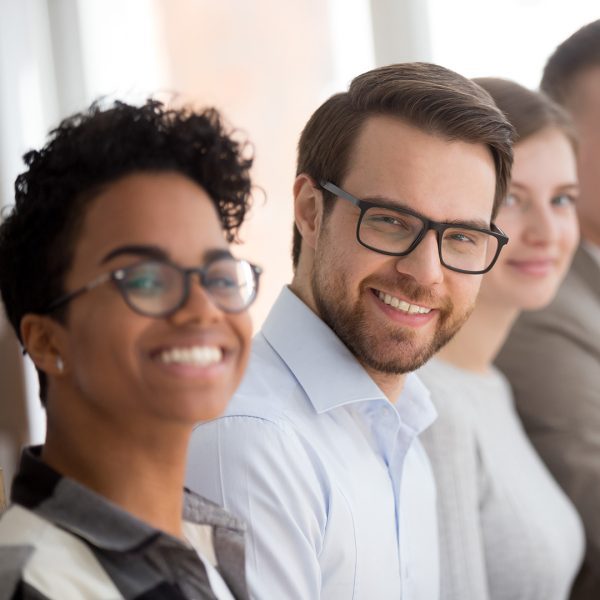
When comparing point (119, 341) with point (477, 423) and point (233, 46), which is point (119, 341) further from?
point (233, 46)

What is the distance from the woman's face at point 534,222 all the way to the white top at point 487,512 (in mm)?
191

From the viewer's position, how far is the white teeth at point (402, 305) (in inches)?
50.7

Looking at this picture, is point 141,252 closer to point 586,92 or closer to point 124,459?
point 124,459

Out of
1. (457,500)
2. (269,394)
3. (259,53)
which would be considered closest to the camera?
(269,394)

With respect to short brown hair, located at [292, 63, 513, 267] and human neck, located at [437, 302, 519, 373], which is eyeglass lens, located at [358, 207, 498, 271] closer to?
short brown hair, located at [292, 63, 513, 267]

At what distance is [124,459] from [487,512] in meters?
1.01

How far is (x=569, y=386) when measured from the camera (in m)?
1.93

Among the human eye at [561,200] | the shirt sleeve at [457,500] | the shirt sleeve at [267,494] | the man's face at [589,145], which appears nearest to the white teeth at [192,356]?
the shirt sleeve at [267,494]

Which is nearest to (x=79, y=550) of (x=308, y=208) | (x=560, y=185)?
(x=308, y=208)

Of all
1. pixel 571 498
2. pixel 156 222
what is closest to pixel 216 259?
pixel 156 222

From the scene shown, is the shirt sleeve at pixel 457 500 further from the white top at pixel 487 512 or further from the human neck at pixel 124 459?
the human neck at pixel 124 459

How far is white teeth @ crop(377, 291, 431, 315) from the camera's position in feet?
4.22

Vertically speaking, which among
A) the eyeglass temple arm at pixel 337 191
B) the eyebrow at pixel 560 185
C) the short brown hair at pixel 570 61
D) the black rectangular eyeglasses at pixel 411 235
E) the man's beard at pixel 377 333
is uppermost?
the short brown hair at pixel 570 61

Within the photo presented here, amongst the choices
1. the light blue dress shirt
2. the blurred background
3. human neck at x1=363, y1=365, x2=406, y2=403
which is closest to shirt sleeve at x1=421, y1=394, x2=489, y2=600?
the light blue dress shirt
